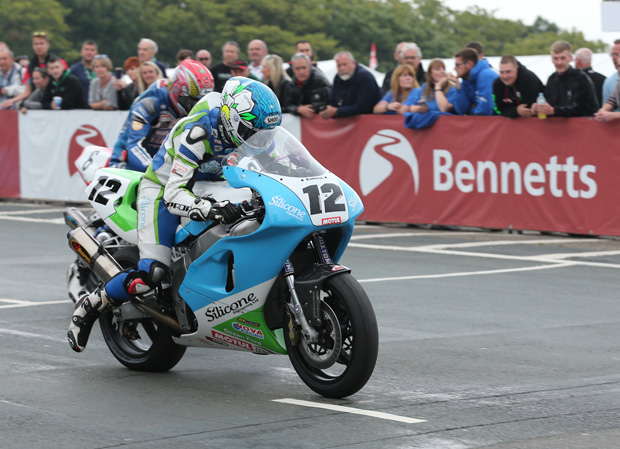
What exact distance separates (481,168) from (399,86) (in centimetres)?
189

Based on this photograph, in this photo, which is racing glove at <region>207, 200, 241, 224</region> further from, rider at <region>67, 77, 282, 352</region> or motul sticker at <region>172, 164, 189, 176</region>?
motul sticker at <region>172, 164, 189, 176</region>

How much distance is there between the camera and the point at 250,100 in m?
6.75

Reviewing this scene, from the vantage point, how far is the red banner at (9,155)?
68.7 feet

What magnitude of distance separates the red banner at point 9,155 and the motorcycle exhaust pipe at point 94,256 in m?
13.5

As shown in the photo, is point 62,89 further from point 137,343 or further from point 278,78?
point 137,343

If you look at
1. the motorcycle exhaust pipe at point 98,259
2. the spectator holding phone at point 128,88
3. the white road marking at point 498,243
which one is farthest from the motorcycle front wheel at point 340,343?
the spectator holding phone at point 128,88

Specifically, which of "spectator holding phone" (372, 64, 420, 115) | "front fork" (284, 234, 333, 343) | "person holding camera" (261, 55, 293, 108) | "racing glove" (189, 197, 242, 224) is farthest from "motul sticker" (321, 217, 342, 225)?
"person holding camera" (261, 55, 293, 108)

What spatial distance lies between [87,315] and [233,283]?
1.19 m

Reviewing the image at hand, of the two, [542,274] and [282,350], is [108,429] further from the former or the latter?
[542,274]

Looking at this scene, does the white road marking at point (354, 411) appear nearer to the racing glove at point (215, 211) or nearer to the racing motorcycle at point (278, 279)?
the racing motorcycle at point (278, 279)

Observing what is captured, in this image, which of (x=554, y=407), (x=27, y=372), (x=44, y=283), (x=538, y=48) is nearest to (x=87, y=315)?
(x=27, y=372)

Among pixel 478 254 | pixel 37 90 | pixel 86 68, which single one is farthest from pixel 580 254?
pixel 86 68

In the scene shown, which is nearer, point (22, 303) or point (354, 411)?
point (354, 411)

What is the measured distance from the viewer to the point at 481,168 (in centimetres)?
1546
